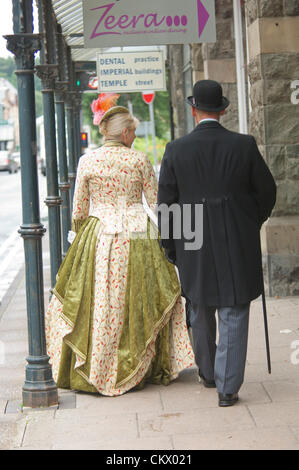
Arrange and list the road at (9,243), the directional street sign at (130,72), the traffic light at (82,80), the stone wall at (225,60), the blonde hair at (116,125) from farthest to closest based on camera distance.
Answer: the traffic light at (82,80) < the directional street sign at (130,72) < the road at (9,243) < the stone wall at (225,60) < the blonde hair at (116,125)

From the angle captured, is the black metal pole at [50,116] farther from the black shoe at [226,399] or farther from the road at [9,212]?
the road at [9,212]

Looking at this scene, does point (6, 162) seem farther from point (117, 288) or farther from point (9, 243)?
point (117, 288)

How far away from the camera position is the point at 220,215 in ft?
17.0

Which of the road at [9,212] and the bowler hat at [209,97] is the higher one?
the bowler hat at [209,97]

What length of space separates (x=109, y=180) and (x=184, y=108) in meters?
15.2

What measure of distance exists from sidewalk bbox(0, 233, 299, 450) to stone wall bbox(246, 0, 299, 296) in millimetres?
2160

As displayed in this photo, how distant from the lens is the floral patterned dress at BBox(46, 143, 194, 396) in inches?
229

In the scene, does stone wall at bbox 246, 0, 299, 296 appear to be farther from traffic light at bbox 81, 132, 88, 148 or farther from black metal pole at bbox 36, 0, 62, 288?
traffic light at bbox 81, 132, 88, 148

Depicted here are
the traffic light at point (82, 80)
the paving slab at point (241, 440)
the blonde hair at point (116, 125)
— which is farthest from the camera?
the traffic light at point (82, 80)

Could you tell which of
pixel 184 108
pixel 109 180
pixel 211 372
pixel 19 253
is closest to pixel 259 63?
pixel 109 180

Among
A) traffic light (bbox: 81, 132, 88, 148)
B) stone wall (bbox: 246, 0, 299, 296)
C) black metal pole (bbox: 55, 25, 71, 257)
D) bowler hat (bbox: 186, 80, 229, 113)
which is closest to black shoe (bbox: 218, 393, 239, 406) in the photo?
bowler hat (bbox: 186, 80, 229, 113)

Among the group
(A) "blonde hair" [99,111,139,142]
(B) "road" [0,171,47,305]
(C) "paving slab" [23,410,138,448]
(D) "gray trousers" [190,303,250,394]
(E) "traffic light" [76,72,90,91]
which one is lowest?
(B) "road" [0,171,47,305]

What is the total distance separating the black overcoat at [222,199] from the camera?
16.9 feet

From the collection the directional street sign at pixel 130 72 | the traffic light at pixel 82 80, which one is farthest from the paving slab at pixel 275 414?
the traffic light at pixel 82 80
